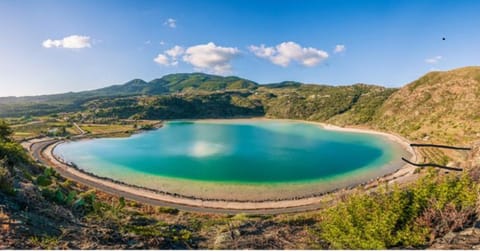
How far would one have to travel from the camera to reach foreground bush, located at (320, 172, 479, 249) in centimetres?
859

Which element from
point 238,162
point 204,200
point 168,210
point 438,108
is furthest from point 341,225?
point 438,108

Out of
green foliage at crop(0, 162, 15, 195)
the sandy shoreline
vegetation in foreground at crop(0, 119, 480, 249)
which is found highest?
green foliage at crop(0, 162, 15, 195)

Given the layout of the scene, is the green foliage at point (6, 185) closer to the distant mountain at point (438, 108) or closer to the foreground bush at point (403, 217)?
the foreground bush at point (403, 217)

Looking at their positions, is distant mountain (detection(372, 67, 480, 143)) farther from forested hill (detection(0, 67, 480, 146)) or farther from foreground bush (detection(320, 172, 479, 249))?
foreground bush (detection(320, 172, 479, 249))

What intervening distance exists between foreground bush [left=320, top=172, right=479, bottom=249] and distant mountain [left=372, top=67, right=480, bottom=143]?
77.1 m

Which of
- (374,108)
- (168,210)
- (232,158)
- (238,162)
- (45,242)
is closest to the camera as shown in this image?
A: (45,242)

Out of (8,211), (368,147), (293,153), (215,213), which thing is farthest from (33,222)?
(368,147)

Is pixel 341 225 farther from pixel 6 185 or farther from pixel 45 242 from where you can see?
pixel 6 185

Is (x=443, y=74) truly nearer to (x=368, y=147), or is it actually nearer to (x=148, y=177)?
(x=368, y=147)

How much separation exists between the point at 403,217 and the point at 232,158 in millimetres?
57178

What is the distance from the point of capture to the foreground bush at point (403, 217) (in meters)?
Answer: 8.59

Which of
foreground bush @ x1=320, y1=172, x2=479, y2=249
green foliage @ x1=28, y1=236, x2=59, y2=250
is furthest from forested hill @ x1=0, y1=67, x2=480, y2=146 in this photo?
green foliage @ x1=28, y1=236, x2=59, y2=250

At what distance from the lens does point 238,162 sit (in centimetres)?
6191

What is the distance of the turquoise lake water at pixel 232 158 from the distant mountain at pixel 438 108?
46.5 feet
